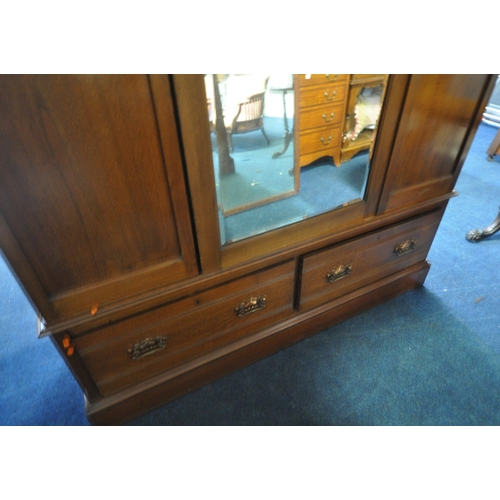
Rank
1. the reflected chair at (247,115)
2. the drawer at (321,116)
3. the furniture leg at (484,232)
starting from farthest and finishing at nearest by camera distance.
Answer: the furniture leg at (484,232), the drawer at (321,116), the reflected chair at (247,115)

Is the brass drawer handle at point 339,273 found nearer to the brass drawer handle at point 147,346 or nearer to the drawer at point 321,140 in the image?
the drawer at point 321,140

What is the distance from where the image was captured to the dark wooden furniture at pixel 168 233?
50cm

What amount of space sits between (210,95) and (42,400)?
1019 millimetres

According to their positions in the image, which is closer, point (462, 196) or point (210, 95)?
point (210, 95)

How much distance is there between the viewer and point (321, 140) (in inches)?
31.3

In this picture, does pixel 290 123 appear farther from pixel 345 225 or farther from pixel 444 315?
pixel 444 315

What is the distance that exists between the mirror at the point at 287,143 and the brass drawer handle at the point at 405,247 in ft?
1.10

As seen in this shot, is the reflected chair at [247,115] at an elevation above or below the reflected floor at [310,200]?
above

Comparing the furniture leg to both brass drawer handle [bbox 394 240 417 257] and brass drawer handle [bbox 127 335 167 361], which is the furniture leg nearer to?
brass drawer handle [bbox 394 240 417 257]

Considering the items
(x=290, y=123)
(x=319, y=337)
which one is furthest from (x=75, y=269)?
(x=319, y=337)

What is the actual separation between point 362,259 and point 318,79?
603 mm

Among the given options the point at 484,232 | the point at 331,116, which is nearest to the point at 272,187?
the point at 331,116

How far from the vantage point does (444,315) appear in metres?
1.23

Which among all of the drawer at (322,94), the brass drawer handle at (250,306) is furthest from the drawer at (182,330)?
the drawer at (322,94)
